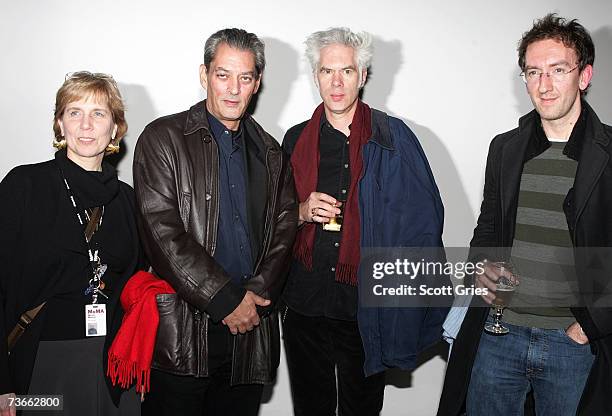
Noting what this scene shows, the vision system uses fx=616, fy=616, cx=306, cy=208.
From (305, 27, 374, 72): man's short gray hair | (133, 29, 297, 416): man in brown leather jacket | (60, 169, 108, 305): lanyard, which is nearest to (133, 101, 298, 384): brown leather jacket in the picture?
(133, 29, 297, 416): man in brown leather jacket

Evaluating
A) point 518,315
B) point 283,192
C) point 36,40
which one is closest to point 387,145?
point 283,192

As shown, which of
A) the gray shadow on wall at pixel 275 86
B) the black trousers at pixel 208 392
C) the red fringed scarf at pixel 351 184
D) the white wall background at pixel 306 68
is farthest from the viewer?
the gray shadow on wall at pixel 275 86

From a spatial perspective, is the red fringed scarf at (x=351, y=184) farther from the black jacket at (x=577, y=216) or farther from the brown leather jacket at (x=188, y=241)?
the black jacket at (x=577, y=216)

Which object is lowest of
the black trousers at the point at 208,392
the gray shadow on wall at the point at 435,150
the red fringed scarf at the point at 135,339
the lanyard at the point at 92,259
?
the black trousers at the point at 208,392

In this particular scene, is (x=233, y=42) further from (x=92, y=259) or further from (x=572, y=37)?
(x=572, y=37)

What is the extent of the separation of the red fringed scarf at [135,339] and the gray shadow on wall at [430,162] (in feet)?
5.57

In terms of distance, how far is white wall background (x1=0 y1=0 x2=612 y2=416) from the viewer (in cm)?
305

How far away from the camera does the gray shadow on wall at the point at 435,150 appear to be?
332 cm

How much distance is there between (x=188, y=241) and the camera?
→ 2.24 metres

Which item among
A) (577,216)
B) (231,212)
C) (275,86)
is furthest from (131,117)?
(577,216)

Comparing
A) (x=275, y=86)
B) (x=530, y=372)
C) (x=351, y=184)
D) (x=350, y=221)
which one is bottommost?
(x=530, y=372)

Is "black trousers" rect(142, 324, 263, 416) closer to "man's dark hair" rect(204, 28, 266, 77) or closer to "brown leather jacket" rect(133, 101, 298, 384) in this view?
"brown leather jacket" rect(133, 101, 298, 384)

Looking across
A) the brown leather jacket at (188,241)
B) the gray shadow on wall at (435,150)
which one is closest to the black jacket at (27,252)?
the brown leather jacket at (188,241)

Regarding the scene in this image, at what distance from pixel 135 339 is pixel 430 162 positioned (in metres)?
1.95
